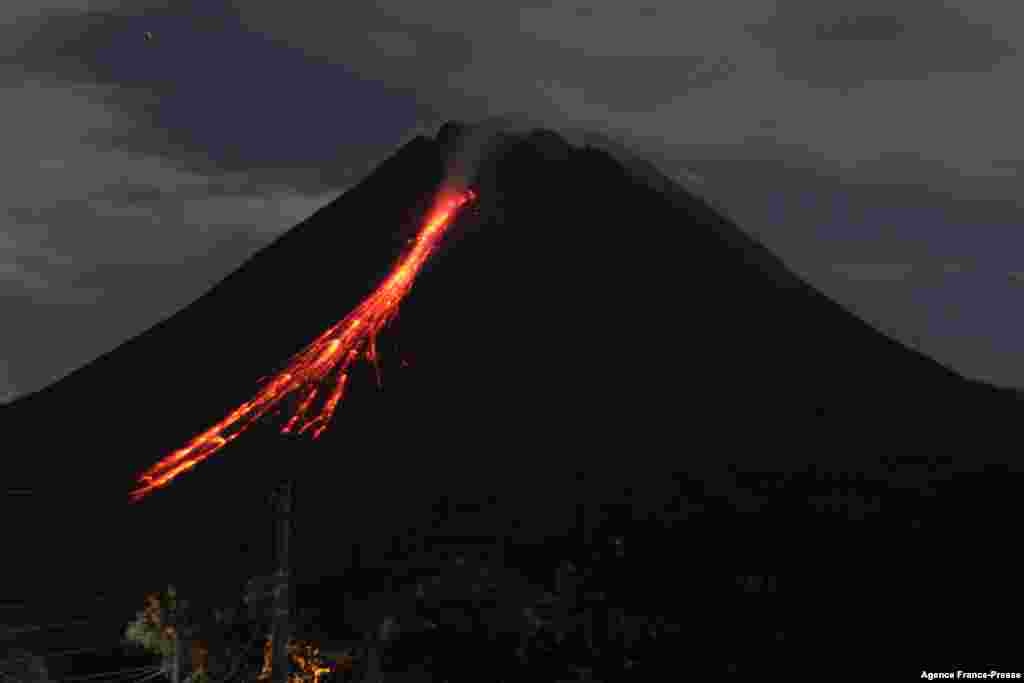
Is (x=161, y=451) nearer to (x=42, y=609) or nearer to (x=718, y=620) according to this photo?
A: (x=42, y=609)

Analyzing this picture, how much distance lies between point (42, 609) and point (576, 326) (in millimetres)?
28897

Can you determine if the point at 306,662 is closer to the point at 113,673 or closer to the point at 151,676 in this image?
the point at 151,676

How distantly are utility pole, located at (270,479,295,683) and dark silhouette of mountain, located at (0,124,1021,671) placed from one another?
20.6m

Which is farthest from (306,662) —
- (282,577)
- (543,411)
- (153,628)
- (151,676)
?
(543,411)

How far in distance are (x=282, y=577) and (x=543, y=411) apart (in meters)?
37.3

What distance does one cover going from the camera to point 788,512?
157ft

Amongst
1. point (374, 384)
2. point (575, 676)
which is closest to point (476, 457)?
point (374, 384)

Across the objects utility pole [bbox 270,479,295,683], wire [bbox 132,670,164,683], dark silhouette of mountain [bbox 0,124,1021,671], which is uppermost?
dark silhouette of mountain [bbox 0,124,1021,671]

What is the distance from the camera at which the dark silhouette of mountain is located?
47.6 meters

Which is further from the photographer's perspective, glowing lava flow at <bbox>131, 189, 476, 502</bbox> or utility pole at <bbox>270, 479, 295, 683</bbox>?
glowing lava flow at <bbox>131, 189, 476, 502</bbox>

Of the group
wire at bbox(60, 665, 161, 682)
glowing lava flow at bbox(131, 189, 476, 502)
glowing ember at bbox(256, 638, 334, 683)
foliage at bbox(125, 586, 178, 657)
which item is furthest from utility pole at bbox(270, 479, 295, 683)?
glowing lava flow at bbox(131, 189, 476, 502)

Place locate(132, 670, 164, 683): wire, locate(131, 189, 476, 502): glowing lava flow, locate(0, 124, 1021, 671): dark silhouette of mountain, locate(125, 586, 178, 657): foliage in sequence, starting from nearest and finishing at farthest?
1. locate(132, 670, 164, 683): wire
2. locate(125, 586, 178, 657): foliage
3. locate(0, 124, 1021, 671): dark silhouette of mountain
4. locate(131, 189, 476, 502): glowing lava flow

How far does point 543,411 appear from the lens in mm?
55688

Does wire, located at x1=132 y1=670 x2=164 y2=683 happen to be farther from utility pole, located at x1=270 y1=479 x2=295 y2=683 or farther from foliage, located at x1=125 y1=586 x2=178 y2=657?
utility pole, located at x1=270 y1=479 x2=295 y2=683
